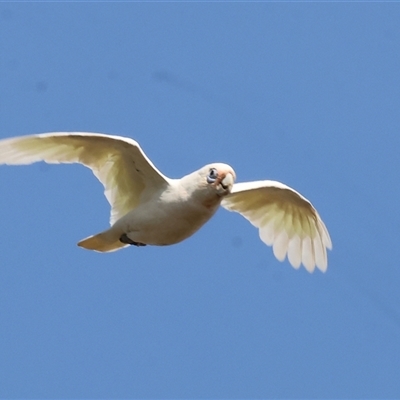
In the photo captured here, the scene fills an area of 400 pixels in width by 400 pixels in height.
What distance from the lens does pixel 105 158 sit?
13305 millimetres

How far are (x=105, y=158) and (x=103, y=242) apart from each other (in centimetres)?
85

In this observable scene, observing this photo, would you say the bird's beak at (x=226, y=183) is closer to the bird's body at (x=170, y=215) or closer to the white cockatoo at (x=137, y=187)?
the white cockatoo at (x=137, y=187)

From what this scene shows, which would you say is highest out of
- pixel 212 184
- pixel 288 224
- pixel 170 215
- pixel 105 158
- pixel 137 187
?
pixel 288 224

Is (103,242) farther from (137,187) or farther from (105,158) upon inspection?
(105,158)

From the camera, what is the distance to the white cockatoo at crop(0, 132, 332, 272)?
12.7m

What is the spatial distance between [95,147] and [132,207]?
0.78 m

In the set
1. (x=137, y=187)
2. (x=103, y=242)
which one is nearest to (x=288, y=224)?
(x=137, y=187)

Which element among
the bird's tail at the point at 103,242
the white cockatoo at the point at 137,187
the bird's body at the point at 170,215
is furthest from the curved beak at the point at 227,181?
the bird's tail at the point at 103,242

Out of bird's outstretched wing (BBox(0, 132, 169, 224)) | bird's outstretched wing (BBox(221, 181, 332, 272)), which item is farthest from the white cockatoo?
bird's outstretched wing (BBox(221, 181, 332, 272))

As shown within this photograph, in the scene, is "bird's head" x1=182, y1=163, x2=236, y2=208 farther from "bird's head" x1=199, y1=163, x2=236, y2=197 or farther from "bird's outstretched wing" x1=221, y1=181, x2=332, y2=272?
"bird's outstretched wing" x1=221, y1=181, x2=332, y2=272

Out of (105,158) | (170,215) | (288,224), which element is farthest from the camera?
(288,224)

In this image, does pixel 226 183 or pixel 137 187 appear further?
pixel 137 187

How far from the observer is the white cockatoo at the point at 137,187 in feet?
41.7

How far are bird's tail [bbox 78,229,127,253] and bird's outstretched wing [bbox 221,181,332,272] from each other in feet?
4.99
